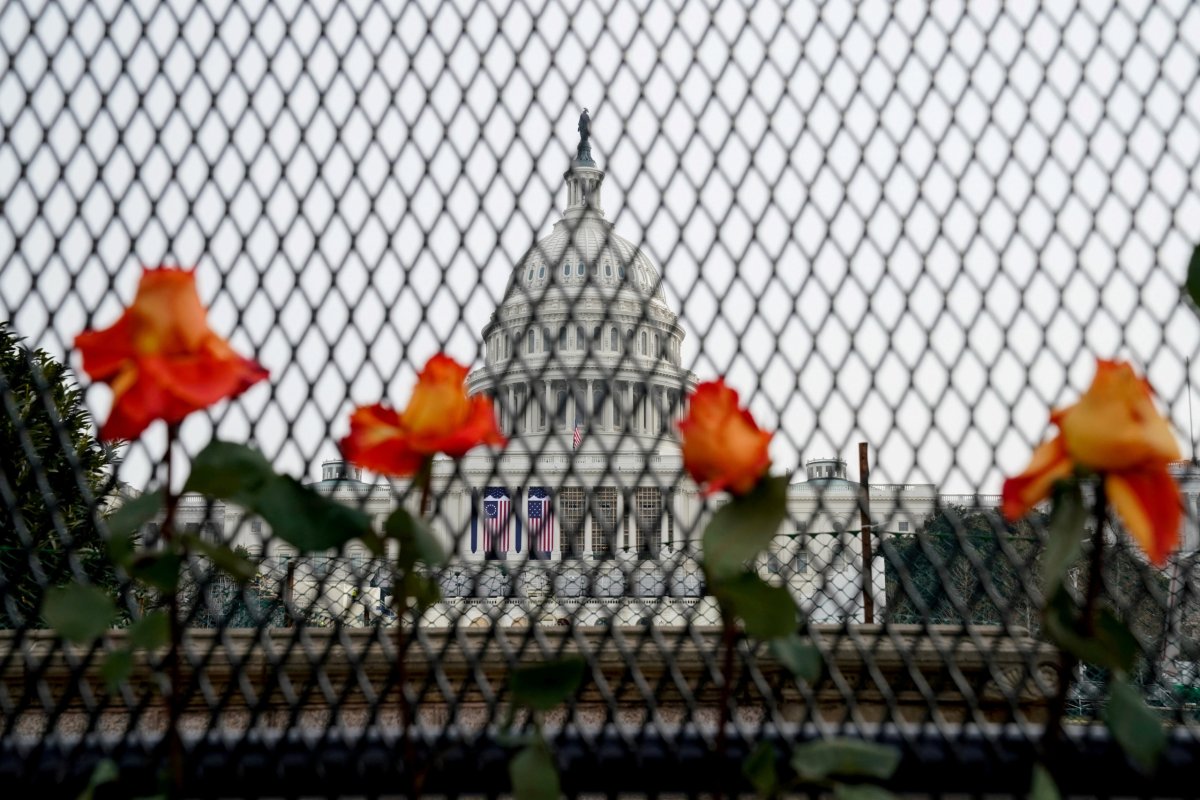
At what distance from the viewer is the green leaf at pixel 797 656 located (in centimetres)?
78

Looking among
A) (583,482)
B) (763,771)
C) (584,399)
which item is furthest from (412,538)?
(584,399)

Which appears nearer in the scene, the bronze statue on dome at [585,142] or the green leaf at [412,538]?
the green leaf at [412,538]

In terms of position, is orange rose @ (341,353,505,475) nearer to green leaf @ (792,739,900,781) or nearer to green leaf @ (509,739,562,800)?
green leaf @ (509,739,562,800)

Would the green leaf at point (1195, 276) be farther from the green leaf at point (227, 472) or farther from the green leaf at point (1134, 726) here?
the green leaf at point (227, 472)

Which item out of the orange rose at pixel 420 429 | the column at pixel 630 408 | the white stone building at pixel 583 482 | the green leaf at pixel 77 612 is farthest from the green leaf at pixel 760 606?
the column at pixel 630 408

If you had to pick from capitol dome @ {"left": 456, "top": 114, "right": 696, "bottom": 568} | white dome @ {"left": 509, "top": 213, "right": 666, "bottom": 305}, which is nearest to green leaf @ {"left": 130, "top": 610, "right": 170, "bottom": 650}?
capitol dome @ {"left": 456, "top": 114, "right": 696, "bottom": 568}

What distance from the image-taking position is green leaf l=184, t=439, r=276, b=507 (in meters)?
0.73

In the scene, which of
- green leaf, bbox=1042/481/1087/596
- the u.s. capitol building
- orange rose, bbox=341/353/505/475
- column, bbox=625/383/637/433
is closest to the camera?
green leaf, bbox=1042/481/1087/596

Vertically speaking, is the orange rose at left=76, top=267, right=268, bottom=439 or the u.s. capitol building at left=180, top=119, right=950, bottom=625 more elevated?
the u.s. capitol building at left=180, top=119, right=950, bottom=625

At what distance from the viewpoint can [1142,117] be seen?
162 cm

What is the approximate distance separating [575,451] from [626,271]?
1.04 ft

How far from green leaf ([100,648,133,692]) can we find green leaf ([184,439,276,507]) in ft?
0.46

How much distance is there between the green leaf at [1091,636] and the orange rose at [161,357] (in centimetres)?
61

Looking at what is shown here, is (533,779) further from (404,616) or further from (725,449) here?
(725,449)
